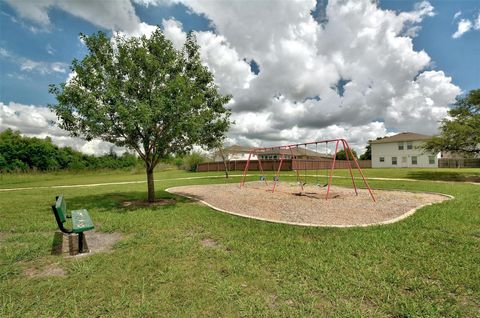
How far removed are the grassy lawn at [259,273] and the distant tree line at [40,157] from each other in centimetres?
4281

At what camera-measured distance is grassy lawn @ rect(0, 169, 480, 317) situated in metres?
A: 2.73

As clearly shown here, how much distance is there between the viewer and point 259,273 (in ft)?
11.5

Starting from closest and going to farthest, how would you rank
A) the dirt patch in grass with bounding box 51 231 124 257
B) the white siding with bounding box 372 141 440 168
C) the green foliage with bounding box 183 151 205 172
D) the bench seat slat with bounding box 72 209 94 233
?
the bench seat slat with bounding box 72 209 94 233 → the dirt patch in grass with bounding box 51 231 124 257 → the white siding with bounding box 372 141 440 168 → the green foliage with bounding box 183 151 205 172

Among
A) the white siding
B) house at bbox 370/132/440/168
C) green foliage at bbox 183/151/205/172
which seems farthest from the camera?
green foliage at bbox 183/151/205/172

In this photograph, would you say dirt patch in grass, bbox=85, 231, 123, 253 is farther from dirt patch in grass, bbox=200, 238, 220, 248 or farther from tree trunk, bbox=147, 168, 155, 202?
tree trunk, bbox=147, 168, 155, 202

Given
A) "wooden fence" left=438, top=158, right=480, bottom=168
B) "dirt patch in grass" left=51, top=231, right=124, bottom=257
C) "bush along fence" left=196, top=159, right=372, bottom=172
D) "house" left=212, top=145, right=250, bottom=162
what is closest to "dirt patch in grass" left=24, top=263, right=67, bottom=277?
"dirt patch in grass" left=51, top=231, right=124, bottom=257

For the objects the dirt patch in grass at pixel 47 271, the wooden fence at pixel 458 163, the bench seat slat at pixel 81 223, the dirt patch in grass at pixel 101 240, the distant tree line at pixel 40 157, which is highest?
the distant tree line at pixel 40 157

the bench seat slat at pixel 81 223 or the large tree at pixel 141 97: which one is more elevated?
the large tree at pixel 141 97

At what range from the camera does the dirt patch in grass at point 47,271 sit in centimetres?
367

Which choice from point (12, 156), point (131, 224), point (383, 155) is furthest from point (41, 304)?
point (383, 155)

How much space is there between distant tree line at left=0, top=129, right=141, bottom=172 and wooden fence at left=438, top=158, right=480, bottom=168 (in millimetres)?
60123

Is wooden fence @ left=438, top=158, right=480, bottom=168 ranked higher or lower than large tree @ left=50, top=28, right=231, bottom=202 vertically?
lower

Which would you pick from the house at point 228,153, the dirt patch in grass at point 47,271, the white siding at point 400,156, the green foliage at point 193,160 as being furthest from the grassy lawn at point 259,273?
the white siding at point 400,156

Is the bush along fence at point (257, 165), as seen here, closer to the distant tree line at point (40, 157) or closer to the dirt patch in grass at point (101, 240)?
the distant tree line at point (40, 157)
